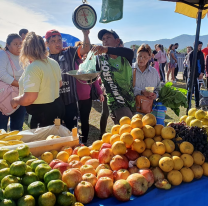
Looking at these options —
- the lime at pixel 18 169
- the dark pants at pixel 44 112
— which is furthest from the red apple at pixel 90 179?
the dark pants at pixel 44 112

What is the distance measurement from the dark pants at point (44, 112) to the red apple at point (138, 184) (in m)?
1.33

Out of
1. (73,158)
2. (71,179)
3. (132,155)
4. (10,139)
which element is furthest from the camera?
(10,139)

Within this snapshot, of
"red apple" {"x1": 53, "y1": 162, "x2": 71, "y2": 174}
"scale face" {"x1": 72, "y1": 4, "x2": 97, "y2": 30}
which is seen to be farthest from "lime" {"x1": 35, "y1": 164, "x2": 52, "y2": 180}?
"scale face" {"x1": 72, "y1": 4, "x2": 97, "y2": 30}

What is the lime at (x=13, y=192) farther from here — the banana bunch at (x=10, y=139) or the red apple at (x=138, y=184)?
the banana bunch at (x=10, y=139)

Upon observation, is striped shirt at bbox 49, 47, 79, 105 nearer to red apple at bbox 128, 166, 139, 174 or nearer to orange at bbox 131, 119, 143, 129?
orange at bbox 131, 119, 143, 129

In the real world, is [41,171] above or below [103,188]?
above

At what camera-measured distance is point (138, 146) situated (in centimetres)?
166

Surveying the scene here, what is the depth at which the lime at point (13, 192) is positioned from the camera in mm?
1068

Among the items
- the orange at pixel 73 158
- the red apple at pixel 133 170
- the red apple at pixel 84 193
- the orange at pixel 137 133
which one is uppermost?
the orange at pixel 137 133

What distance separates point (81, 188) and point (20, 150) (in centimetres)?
59

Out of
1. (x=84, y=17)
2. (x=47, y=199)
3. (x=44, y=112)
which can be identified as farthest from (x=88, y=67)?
(x=47, y=199)

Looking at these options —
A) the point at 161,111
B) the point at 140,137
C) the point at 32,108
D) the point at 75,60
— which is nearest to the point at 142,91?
the point at 161,111

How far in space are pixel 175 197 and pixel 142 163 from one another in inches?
Result: 12.9

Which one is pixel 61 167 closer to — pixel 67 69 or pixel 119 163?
pixel 119 163
